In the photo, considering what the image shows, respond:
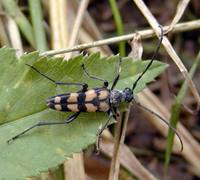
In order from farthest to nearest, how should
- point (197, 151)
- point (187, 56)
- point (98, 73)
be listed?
point (187, 56), point (197, 151), point (98, 73)

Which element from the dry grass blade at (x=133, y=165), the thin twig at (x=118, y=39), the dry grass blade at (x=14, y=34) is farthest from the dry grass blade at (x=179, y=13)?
the dry grass blade at (x=14, y=34)

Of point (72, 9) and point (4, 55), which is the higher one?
point (72, 9)

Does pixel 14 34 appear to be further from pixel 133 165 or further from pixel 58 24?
pixel 133 165

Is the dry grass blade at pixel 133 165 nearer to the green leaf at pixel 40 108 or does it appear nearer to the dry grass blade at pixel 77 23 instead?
the green leaf at pixel 40 108

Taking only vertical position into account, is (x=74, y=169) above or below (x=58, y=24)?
below

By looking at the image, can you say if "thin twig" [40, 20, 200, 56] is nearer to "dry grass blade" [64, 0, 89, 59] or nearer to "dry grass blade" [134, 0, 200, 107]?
"dry grass blade" [134, 0, 200, 107]

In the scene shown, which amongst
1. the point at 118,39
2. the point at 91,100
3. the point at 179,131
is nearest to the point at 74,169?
the point at 91,100

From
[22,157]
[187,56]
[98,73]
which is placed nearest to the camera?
[22,157]

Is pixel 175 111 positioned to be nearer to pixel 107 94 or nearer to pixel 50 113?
pixel 107 94

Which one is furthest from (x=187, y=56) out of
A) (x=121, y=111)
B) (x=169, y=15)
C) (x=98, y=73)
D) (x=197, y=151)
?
(x=98, y=73)
